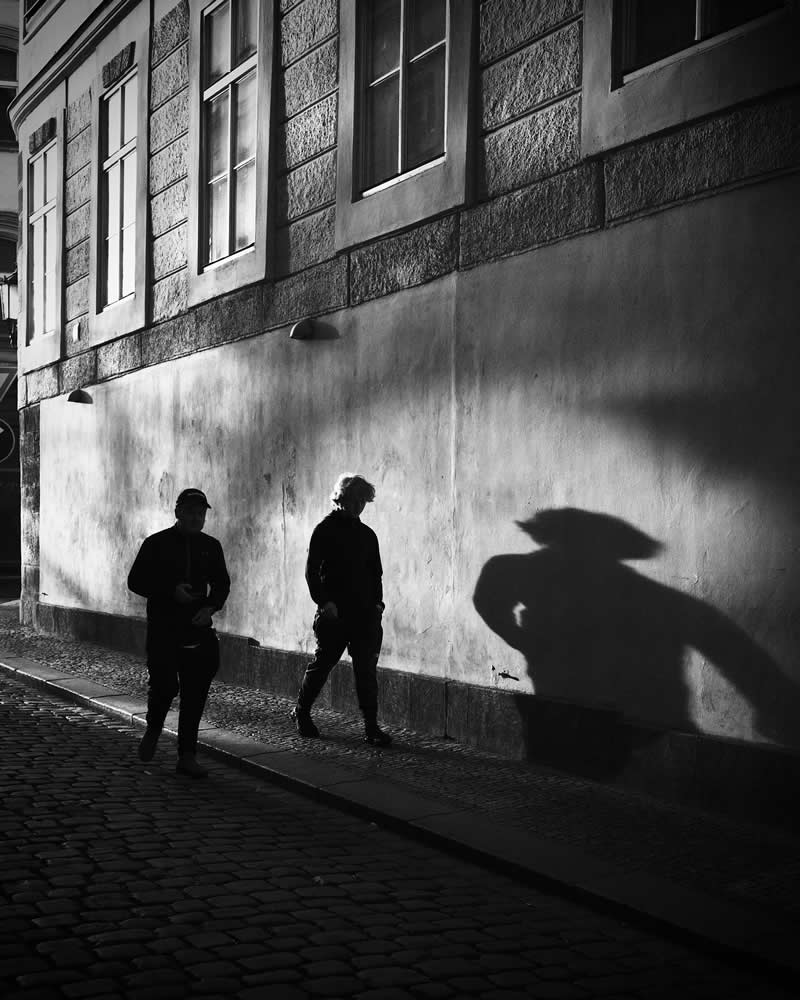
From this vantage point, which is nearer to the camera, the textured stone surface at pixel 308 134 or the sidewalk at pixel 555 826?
the sidewalk at pixel 555 826

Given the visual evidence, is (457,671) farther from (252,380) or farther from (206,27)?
(206,27)

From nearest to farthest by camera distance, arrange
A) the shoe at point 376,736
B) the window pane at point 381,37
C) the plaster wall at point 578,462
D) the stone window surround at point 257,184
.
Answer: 1. the plaster wall at point 578,462
2. the shoe at point 376,736
3. the window pane at point 381,37
4. the stone window surround at point 257,184

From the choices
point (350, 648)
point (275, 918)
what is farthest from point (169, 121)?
point (275, 918)

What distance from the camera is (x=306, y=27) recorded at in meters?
9.81

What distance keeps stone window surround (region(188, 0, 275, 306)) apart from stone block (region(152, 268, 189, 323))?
211 mm

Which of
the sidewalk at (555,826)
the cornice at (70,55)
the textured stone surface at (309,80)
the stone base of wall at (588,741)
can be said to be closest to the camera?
the sidewalk at (555,826)

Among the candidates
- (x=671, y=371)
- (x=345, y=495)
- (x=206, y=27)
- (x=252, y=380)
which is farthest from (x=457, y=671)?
(x=206, y=27)

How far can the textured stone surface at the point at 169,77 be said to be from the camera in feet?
39.0

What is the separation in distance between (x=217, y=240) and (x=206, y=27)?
201 centimetres

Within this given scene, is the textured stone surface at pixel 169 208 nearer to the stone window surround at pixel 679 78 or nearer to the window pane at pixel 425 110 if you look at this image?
the window pane at pixel 425 110

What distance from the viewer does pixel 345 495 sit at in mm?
7848

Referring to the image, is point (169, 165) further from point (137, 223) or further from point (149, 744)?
point (149, 744)

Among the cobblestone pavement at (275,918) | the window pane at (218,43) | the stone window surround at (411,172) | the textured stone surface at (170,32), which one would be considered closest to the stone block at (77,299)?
the textured stone surface at (170,32)

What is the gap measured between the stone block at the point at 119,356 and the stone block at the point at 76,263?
4.06ft
